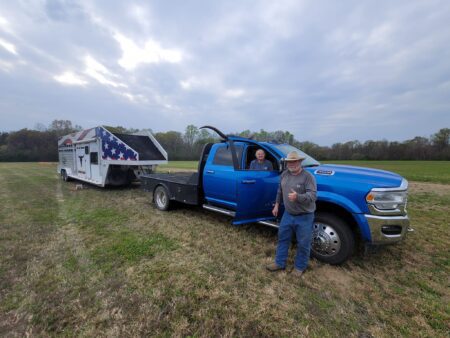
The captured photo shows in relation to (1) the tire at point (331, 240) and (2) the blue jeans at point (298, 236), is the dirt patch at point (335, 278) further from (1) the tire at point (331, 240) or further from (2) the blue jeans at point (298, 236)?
(2) the blue jeans at point (298, 236)

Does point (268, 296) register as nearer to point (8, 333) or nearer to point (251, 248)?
point (251, 248)

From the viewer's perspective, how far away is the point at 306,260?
305 centimetres

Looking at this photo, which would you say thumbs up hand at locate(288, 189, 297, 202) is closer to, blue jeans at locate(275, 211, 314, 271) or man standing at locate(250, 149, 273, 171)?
blue jeans at locate(275, 211, 314, 271)

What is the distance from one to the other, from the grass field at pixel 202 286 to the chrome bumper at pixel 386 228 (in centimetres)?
53

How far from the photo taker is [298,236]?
303 centimetres

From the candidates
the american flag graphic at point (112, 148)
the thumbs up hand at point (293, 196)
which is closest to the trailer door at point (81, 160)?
the american flag graphic at point (112, 148)

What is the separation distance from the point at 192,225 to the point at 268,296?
2755 millimetres

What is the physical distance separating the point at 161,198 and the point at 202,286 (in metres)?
4.14

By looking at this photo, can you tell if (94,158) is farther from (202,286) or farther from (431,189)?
(431,189)

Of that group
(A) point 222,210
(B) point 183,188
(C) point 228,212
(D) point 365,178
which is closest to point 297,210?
(D) point 365,178

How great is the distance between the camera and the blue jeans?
2.98 m

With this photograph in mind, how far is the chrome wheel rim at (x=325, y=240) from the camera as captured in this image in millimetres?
3281

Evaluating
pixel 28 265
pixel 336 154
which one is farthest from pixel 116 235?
pixel 336 154

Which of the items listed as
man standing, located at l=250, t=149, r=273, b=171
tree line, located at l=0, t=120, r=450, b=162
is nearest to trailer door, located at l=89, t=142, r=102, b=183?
man standing, located at l=250, t=149, r=273, b=171
